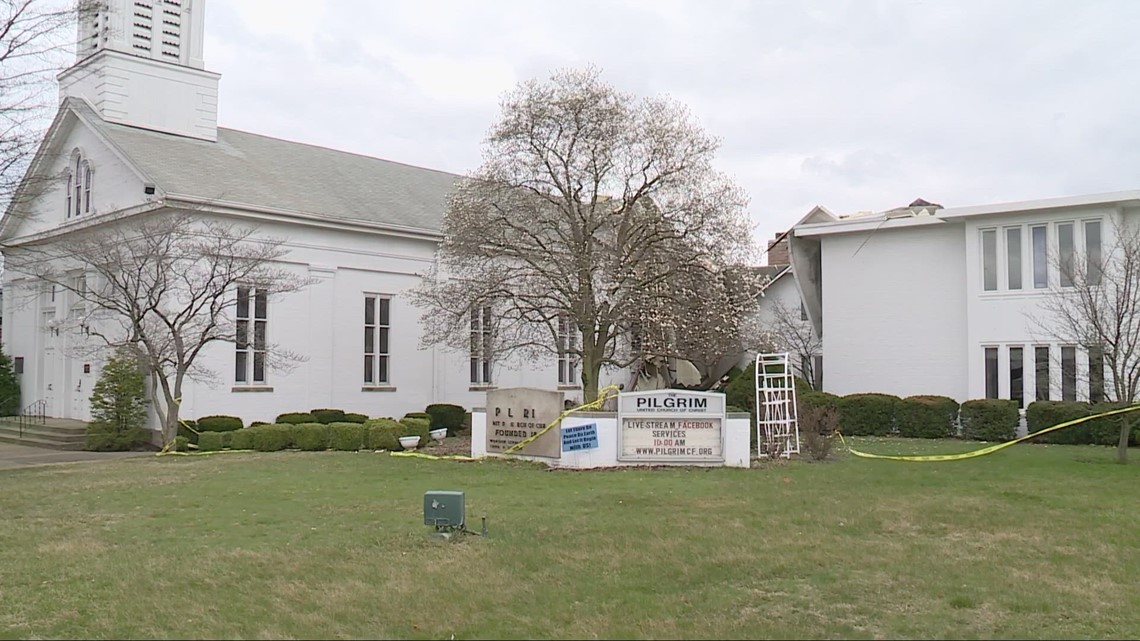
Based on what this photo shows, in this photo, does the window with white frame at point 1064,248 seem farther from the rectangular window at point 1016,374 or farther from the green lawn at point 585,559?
the green lawn at point 585,559

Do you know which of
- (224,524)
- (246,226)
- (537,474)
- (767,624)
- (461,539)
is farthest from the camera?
(246,226)

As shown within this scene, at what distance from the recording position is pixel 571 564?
8.91 meters

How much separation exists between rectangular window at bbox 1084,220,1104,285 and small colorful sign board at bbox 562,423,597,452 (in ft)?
45.8

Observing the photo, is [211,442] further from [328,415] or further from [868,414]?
[868,414]

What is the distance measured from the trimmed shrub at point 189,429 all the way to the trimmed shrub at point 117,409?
1.31 meters

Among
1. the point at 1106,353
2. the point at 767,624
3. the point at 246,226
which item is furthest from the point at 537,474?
the point at 246,226

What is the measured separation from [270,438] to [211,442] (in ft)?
4.50

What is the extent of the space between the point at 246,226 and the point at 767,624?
73.5 ft

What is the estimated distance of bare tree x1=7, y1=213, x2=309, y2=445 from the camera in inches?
882

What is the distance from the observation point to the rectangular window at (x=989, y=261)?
2650 cm

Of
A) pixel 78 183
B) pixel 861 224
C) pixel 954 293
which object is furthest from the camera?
pixel 78 183

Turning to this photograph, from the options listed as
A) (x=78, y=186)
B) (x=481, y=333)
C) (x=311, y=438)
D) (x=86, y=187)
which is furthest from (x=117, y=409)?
(x=481, y=333)

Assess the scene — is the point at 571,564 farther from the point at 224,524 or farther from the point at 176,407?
the point at 176,407

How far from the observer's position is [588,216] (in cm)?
2291
